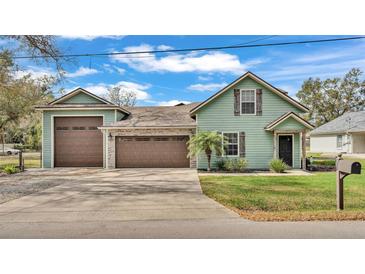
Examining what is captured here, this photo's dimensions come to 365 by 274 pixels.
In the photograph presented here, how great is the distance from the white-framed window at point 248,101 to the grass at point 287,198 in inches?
180

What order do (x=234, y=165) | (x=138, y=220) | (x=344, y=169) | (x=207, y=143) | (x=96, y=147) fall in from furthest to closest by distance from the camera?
(x=96, y=147)
(x=234, y=165)
(x=207, y=143)
(x=344, y=169)
(x=138, y=220)

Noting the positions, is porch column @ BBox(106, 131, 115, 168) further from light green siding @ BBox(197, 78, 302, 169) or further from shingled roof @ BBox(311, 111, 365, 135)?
shingled roof @ BBox(311, 111, 365, 135)

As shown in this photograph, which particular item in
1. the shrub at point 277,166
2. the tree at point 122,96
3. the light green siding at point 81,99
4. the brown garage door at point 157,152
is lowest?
the shrub at point 277,166

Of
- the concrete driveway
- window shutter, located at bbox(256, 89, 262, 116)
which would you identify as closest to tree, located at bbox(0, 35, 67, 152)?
the concrete driveway

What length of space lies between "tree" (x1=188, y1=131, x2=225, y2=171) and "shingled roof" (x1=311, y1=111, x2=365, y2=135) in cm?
1899

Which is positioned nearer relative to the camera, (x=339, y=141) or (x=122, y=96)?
(x=122, y=96)

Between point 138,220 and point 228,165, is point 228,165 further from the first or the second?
point 138,220

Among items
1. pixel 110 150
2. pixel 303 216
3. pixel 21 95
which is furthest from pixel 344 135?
pixel 21 95

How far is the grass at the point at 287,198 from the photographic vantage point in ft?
16.0

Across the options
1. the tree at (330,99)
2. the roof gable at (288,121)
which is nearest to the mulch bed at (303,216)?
the roof gable at (288,121)

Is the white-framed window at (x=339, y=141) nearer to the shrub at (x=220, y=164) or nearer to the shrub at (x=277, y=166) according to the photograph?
the shrub at (x=277, y=166)

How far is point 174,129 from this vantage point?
13.5 meters

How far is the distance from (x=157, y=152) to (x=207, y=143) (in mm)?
2977
